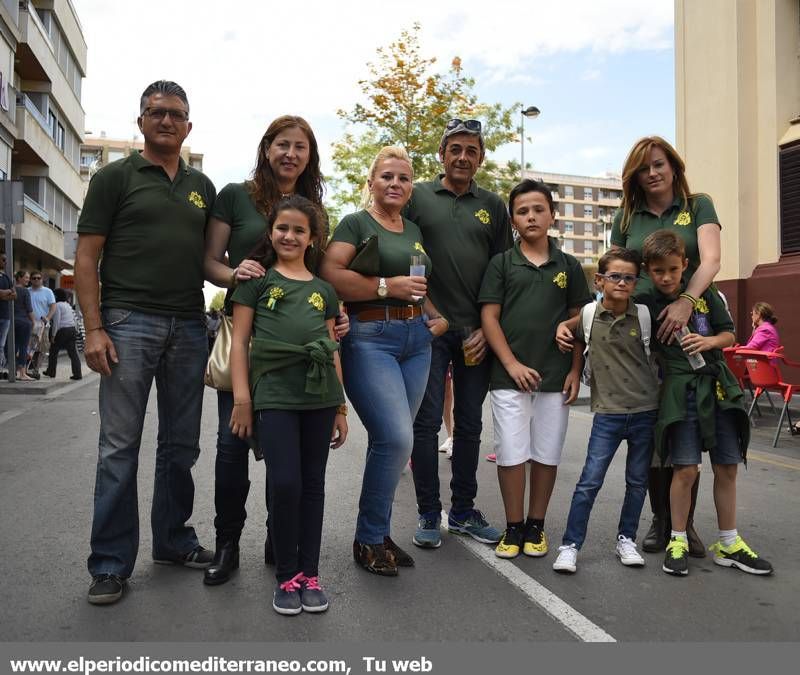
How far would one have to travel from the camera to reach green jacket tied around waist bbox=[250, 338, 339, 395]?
3389 millimetres

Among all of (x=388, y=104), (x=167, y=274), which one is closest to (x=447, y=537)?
(x=167, y=274)

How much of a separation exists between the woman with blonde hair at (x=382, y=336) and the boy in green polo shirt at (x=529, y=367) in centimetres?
48

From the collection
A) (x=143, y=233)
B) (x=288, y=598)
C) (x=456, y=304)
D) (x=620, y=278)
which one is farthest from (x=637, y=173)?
(x=288, y=598)

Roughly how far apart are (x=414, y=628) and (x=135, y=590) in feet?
Answer: 4.42

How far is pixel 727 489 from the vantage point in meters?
4.15

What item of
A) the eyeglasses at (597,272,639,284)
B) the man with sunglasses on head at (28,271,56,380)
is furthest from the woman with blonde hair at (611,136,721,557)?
the man with sunglasses on head at (28,271,56,380)

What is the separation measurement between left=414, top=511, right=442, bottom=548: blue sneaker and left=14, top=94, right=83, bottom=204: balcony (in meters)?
24.0

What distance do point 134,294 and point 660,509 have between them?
9.99 feet

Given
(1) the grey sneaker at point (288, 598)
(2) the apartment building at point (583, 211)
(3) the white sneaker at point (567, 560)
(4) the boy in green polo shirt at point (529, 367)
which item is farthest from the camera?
(2) the apartment building at point (583, 211)

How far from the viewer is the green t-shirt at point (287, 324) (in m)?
3.41

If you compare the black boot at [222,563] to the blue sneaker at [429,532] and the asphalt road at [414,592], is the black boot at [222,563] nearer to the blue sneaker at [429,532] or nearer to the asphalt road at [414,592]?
the asphalt road at [414,592]

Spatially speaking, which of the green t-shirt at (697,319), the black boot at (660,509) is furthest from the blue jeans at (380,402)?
the black boot at (660,509)

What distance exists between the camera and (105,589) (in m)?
3.47

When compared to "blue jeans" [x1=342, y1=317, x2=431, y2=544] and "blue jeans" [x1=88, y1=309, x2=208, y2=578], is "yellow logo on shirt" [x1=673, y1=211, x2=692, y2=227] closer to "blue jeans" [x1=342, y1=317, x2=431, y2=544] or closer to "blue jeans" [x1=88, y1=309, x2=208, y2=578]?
"blue jeans" [x1=342, y1=317, x2=431, y2=544]
